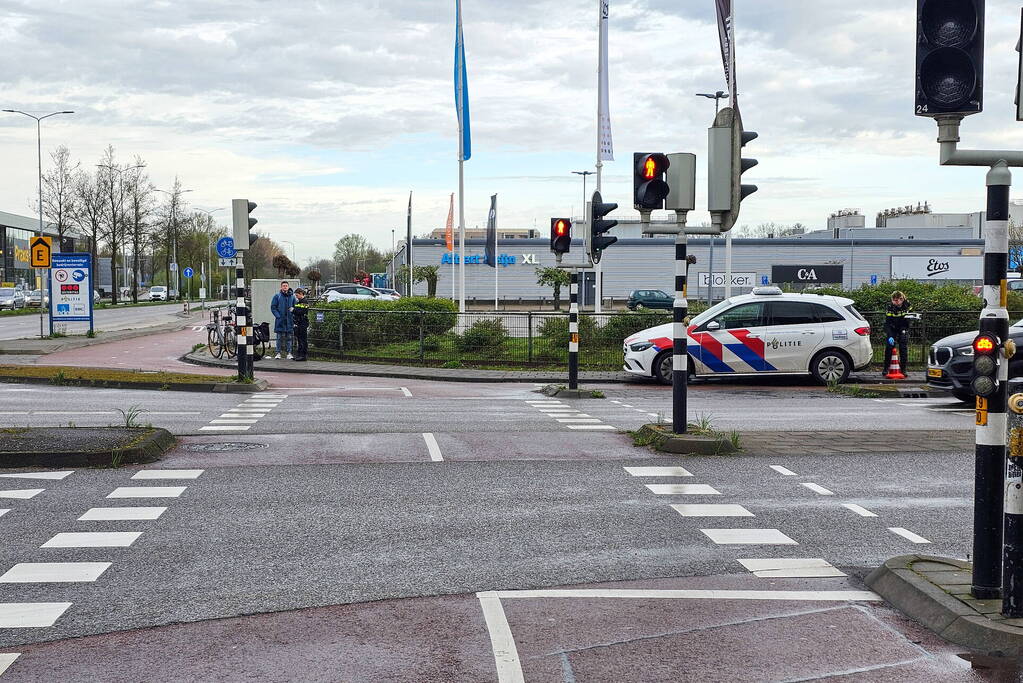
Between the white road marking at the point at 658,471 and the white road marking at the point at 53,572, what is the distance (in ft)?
16.2

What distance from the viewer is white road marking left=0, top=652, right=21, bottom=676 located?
15.4ft

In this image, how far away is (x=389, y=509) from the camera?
8.15 meters

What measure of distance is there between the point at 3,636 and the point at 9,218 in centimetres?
11739

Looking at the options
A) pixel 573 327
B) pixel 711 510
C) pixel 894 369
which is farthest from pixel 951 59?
pixel 894 369

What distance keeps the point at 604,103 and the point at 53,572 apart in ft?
93.7

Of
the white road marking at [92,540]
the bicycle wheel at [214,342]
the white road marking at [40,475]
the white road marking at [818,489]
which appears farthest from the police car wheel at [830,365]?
the white road marking at [92,540]

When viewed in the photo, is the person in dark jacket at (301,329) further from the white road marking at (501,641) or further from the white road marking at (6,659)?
the white road marking at (6,659)

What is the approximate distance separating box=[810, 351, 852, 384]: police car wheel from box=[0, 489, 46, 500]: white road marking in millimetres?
15352

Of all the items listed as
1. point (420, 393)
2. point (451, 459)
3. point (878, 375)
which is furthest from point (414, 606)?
point (878, 375)

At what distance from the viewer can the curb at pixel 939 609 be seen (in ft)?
15.9

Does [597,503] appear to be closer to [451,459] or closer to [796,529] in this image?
[796,529]

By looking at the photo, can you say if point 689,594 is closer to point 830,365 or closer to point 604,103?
point 830,365

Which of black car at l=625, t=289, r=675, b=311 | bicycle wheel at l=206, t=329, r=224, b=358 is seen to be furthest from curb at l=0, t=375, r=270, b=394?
black car at l=625, t=289, r=675, b=311

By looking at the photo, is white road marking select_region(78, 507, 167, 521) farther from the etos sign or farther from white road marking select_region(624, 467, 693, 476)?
the etos sign
